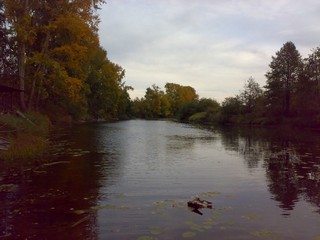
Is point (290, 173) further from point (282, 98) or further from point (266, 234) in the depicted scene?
point (282, 98)

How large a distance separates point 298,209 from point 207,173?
256 inches

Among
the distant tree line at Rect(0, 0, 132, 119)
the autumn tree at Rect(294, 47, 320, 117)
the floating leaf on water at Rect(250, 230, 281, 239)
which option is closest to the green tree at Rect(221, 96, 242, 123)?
the autumn tree at Rect(294, 47, 320, 117)

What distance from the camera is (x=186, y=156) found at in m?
23.3

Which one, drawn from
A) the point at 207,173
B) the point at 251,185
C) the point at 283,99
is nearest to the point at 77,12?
the point at 207,173

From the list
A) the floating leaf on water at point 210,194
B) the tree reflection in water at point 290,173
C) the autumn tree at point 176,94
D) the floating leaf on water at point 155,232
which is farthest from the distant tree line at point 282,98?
the autumn tree at point 176,94

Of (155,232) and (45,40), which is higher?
(45,40)

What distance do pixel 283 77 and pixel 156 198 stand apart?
2755 inches

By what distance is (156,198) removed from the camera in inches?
479

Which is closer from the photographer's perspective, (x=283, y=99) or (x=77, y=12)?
(x=77, y=12)

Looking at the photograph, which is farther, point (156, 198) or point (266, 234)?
point (156, 198)

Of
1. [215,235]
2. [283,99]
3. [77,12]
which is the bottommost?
[215,235]

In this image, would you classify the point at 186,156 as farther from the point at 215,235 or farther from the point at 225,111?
the point at 225,111

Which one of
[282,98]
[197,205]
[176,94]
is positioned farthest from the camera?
[176,94]

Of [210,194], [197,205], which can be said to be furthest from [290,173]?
[197,205]
